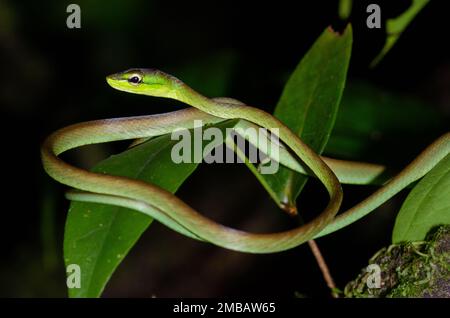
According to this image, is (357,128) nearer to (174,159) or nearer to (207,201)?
(174,159)

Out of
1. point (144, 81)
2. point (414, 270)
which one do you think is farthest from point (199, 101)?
Answer: point (414, 270)

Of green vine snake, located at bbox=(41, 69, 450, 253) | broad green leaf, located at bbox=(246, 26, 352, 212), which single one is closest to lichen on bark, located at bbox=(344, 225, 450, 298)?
green vine snake, located at bbox=(41, 69, 450, 253)

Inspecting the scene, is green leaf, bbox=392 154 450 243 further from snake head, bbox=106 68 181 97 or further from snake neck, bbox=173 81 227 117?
snake head, bbox=106 68 181 97

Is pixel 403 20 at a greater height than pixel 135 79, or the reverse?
pixel 403 20

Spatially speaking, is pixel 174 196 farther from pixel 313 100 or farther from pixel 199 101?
pixel 313 100

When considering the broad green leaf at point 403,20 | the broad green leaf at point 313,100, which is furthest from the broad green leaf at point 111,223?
the broad green leaf at point 403,20
